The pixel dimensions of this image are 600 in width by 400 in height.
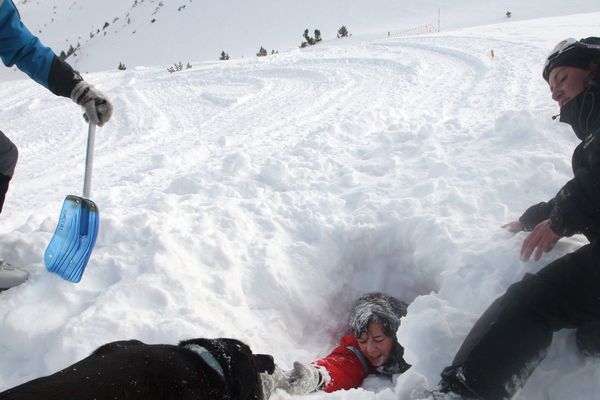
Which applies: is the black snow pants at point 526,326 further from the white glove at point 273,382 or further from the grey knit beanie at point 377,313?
the grey knit beanie at point 377,313

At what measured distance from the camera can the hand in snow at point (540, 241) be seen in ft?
5.65

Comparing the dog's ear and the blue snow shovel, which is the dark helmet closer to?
the dog's ear

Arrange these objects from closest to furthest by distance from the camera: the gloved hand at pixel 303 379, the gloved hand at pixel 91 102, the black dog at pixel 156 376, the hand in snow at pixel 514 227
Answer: the black dog at pixel 156 376 < the gloved hand at pixel 303 379 < the hand in snow at pixel 514 227 < the gloved hand at pixel 91 102

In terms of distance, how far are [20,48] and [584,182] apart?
244cm

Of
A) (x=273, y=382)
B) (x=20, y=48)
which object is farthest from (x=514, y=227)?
(x=20, y=48)

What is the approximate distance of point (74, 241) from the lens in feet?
7.30

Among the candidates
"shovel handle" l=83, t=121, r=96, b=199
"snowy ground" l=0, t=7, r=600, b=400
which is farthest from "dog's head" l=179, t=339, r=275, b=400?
"shovel handle" l=83, t=121, r=96, b=199

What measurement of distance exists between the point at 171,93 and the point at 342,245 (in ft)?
16.1

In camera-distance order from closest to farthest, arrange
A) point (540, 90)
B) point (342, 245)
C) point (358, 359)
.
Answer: point (358, 359) → point (342, 245) → point (540, 90)

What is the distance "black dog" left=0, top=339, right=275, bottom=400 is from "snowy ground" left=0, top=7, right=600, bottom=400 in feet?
1.89

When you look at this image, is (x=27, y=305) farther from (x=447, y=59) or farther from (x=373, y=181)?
(x=447, y=59)

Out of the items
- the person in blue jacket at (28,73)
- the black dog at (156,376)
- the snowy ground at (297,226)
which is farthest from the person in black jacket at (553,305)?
the person in blue jacket at (28,73)

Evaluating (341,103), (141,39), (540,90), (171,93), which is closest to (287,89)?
(341,103)

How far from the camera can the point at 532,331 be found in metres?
1.48
